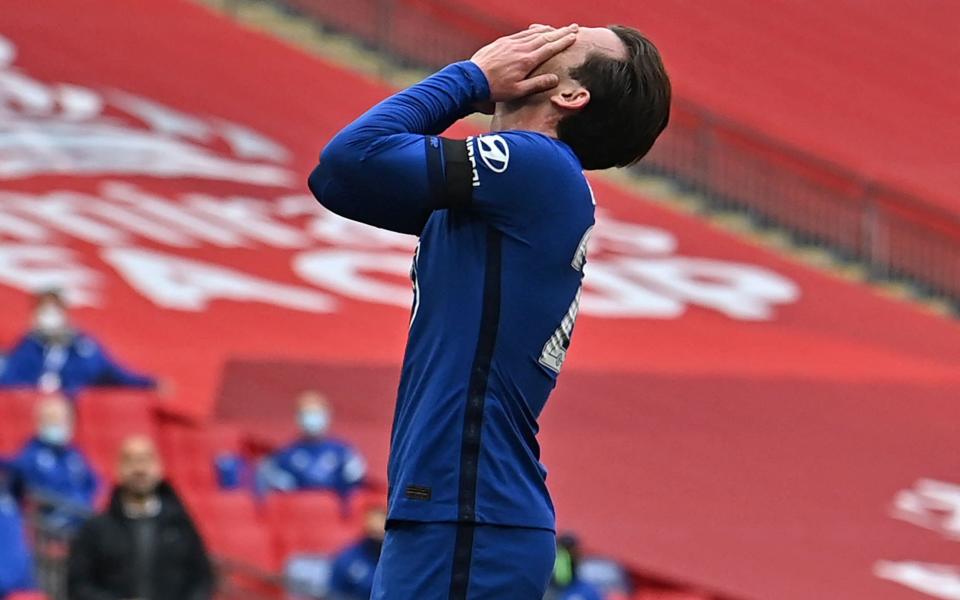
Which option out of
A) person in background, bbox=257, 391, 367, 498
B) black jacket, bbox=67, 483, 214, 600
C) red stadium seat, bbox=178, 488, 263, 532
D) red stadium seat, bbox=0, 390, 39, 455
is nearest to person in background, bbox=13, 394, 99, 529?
red stadium seat, bbox=0, 390, 39, 455

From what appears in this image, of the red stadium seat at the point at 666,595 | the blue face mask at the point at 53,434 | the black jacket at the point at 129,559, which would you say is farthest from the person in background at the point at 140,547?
the red stadium seat at the point at 666,595

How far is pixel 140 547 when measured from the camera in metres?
6.89

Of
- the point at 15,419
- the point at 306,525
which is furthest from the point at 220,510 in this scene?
the point at 15,419

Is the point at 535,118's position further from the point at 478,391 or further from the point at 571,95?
the point at 478,391

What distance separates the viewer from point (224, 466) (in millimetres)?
10961

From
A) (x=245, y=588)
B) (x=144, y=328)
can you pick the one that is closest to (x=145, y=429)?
(x=245, y=588)

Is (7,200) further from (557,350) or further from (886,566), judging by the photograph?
(557,350)

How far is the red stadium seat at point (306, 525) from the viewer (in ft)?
34.0

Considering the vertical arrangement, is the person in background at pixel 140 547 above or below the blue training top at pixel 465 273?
below

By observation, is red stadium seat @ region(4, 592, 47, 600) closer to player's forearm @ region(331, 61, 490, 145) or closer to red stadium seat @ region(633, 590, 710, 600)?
red stadium seat @ region(633, 590, 710, 600)

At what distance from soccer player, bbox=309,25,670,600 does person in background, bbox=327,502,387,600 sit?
6501 millimetres

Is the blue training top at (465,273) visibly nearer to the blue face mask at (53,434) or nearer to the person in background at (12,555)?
the person in background at (12,555)

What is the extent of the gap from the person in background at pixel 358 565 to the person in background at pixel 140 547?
212 centimetres

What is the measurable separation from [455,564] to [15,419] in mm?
7930
